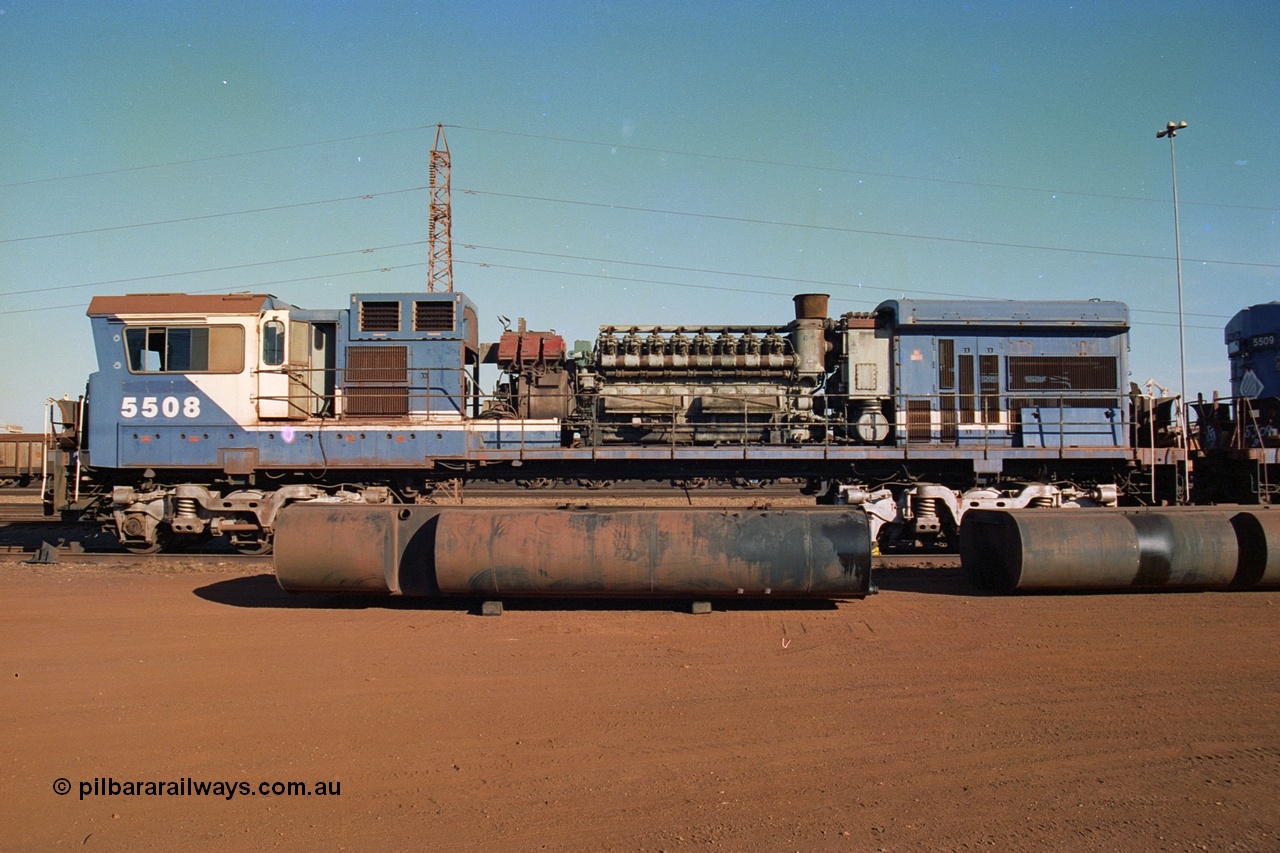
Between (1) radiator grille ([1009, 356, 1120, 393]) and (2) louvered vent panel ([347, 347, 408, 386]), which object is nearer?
(2) louvered vent panel ([347, 347, 408, 386])

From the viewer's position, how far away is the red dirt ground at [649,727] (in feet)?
13.8

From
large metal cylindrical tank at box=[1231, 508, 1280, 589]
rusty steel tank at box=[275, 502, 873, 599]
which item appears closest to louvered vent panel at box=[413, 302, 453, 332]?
rusty steel tank at box=[275, 502, 873, 599]

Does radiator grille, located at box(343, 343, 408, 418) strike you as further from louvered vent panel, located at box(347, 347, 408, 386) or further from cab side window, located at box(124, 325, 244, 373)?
cab side window, located at box(124, 325, 244, 373)

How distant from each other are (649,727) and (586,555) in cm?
321

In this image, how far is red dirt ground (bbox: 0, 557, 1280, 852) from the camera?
4191mm

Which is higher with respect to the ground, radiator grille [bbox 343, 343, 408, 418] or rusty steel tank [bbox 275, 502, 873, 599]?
→ radiator grille [bbox 343, 343, 408, 418]

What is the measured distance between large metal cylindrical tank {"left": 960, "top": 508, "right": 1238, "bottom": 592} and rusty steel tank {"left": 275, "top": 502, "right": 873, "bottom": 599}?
2.07 meters

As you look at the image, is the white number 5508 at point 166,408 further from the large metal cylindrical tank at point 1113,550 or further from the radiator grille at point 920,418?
the large metal cylindrical tank at point 1113,550

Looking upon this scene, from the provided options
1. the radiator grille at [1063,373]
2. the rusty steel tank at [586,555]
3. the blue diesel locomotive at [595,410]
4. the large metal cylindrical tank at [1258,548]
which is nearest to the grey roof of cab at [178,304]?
the blue diesel locomotive at [595,410]

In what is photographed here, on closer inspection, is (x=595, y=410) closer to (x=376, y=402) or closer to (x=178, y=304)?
(x=376, y=402)

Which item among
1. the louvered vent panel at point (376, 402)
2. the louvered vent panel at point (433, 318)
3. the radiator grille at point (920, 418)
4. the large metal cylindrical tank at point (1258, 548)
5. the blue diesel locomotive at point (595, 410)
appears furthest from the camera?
the radiator grille at point (920, 418)

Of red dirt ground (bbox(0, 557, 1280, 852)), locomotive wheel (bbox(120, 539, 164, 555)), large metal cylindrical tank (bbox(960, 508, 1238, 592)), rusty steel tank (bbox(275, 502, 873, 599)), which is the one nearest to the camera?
red dirt ground (bbox(0, 557, 1280, 852))

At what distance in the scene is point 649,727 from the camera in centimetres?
543

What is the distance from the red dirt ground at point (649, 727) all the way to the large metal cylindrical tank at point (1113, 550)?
1.70ft
